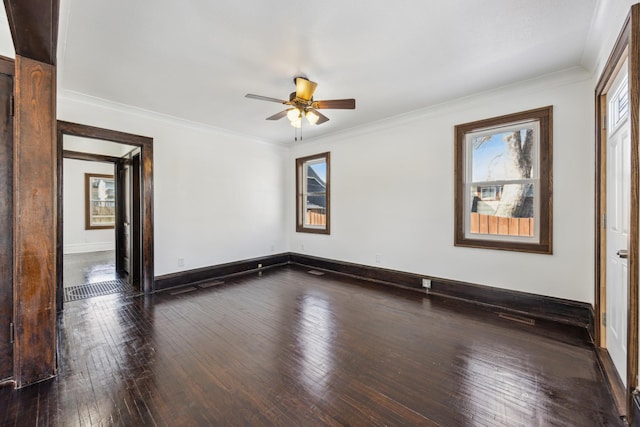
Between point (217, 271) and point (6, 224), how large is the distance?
310 centimetres

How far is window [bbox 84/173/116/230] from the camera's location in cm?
757

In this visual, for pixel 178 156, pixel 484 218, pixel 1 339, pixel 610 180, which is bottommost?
pixel 1 339

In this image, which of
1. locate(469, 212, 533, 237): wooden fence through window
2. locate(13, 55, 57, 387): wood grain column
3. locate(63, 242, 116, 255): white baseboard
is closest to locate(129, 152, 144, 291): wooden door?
locate(13, 55, 57, 387): wood grain column

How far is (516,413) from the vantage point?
1666 mm

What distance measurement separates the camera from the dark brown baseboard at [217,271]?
13.9 feet

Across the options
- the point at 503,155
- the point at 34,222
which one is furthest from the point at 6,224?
the point at 503,155

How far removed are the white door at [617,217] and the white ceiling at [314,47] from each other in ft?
2.35

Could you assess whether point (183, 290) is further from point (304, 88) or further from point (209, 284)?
point (304, 88)

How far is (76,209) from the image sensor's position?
741 centimetres

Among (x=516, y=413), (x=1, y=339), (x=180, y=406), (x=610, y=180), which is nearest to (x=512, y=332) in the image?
(x=516, y=413)

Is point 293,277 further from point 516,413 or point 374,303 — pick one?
point 516,413

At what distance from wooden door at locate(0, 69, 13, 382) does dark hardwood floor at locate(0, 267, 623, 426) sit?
308mm

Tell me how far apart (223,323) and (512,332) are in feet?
9.81

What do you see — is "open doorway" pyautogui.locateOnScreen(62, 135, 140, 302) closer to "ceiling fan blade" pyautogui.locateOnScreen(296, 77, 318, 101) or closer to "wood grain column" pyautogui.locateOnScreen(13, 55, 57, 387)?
"wood grain column" pyautogui.locateOnScreen(13, 55, 57, 387)
